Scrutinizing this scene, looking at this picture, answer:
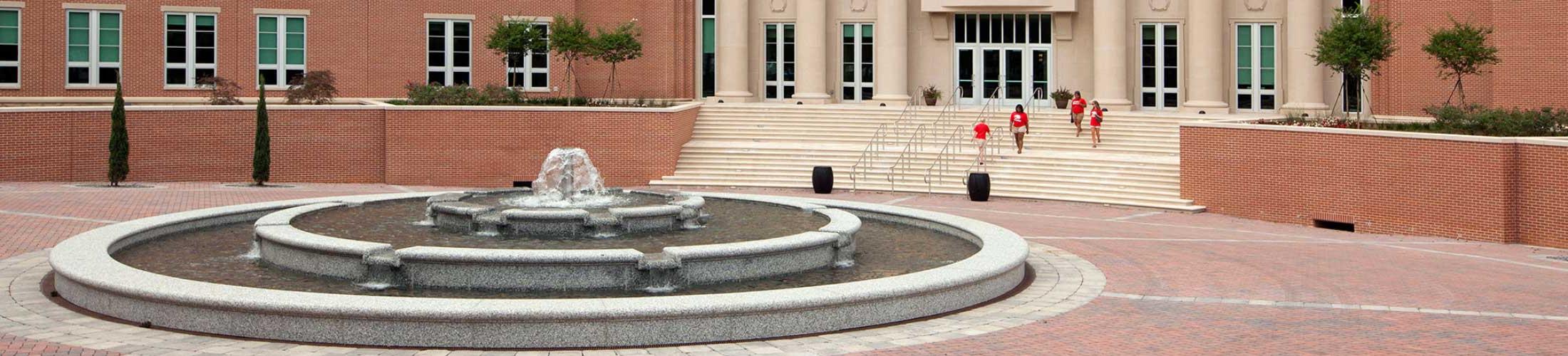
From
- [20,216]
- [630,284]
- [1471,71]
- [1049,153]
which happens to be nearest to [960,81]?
[1049,153]

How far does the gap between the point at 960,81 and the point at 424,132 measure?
55.6 ft

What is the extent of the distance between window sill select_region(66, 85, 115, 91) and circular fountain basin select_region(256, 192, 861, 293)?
86.5 ft

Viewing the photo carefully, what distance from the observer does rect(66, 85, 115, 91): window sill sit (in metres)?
39.6

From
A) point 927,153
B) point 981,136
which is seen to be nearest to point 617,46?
point 927,153

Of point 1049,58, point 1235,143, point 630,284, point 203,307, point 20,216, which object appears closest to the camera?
point 203,307

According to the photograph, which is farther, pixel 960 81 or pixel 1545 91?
pixel 960 81

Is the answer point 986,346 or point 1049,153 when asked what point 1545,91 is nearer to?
point 1049,153

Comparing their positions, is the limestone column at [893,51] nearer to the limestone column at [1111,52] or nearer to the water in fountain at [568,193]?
the limestone column at [1111,52]

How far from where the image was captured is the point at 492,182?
34.6 metres

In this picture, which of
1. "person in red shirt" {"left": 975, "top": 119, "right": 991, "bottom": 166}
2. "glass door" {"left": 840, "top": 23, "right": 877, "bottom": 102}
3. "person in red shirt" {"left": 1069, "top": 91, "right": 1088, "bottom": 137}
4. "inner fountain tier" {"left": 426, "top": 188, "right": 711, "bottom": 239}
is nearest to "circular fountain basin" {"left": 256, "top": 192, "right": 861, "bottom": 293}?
"inner fountain tier" {"left": 426, "top": 188, "right": 711, "bottom": 239}

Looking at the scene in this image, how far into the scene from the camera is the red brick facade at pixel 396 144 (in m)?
32.8

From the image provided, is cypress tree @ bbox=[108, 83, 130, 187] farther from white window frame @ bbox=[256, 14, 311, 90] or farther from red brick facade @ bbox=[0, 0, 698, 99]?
white window frame @ bbox=[256, 14, 311, 90]

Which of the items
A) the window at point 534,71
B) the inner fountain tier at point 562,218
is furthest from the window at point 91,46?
the inner fountain tier at point 562,218

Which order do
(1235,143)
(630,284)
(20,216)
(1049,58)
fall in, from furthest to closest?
(1049,58)
(1235,143)
(20,216)
(630,284)
